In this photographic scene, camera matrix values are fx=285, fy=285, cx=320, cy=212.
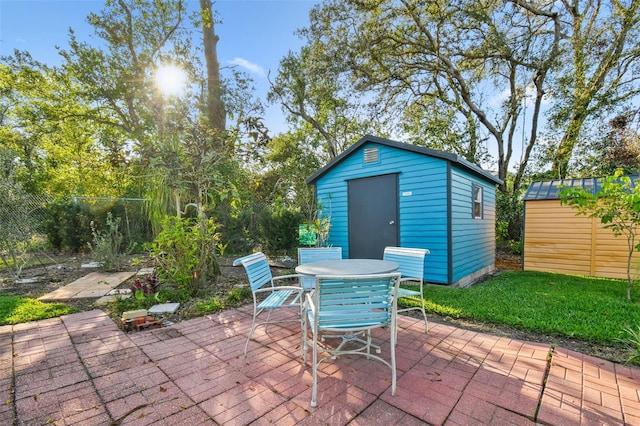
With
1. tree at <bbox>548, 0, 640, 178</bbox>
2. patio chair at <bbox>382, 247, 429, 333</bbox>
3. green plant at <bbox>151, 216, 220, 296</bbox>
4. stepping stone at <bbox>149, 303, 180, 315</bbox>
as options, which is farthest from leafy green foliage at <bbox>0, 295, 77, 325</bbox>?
tree at <bbox>548, 0, 640, 178</bbox>

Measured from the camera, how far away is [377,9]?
9109mm

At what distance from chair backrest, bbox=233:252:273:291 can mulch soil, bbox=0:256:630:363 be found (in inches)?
51.7

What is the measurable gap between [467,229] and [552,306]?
226 centimetres

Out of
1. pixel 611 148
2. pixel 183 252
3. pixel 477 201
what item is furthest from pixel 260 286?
pixel 611 148

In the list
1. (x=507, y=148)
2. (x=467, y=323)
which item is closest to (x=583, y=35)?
(x=507, y=148)

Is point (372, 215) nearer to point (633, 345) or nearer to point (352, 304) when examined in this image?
point (633, 345)

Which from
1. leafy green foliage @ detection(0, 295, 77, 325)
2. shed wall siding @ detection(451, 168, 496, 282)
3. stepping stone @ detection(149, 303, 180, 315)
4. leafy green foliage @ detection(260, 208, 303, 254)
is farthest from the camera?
leafy green foliage @ detection(260, 208, 303, 254)

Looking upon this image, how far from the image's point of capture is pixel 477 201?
6.40 meters

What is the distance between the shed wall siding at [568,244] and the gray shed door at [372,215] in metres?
3.47

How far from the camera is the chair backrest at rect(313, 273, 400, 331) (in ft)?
5.93

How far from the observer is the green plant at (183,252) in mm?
4020

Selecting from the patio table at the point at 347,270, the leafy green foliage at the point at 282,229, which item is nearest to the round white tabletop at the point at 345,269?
the patio table at the point at 347,270

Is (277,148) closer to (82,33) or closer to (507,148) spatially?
(82,33)

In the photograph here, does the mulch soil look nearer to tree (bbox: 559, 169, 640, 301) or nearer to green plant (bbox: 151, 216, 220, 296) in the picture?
green plant (bbox: 151, 216, 220, 296)
